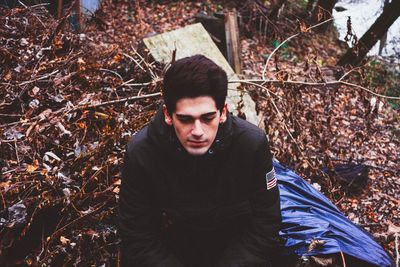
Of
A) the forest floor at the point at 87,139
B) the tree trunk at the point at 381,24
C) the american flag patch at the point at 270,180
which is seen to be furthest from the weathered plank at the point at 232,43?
the american flag patch at the point at 270,180

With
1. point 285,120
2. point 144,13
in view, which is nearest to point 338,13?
point 144,13

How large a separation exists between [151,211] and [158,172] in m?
0.28

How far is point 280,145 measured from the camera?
3668mm

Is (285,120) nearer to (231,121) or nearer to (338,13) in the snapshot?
(231,121)

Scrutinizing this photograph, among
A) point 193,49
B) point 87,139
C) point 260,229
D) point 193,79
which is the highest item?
point 193,79

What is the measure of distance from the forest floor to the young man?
1.94 ft

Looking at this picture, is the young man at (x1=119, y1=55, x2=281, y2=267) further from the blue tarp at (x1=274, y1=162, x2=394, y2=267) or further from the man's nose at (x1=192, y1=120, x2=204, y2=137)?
the blue tarp at (x1=274, y1=162, x2=394, y2=267)

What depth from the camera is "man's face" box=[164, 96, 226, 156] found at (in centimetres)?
180

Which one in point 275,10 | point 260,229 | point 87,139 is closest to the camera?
point 260,229

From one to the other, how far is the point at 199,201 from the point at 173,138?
0.43m

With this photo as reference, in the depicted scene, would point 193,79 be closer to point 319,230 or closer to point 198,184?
point 198,184

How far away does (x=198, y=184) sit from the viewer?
205 cm

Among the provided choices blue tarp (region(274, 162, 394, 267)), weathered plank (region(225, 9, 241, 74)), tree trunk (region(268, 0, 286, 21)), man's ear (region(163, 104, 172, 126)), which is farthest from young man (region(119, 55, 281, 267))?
tree trunk (region(268, 0, 286, 21))

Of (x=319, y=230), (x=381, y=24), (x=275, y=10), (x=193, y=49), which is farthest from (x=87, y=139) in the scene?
(x=381, y=24)
